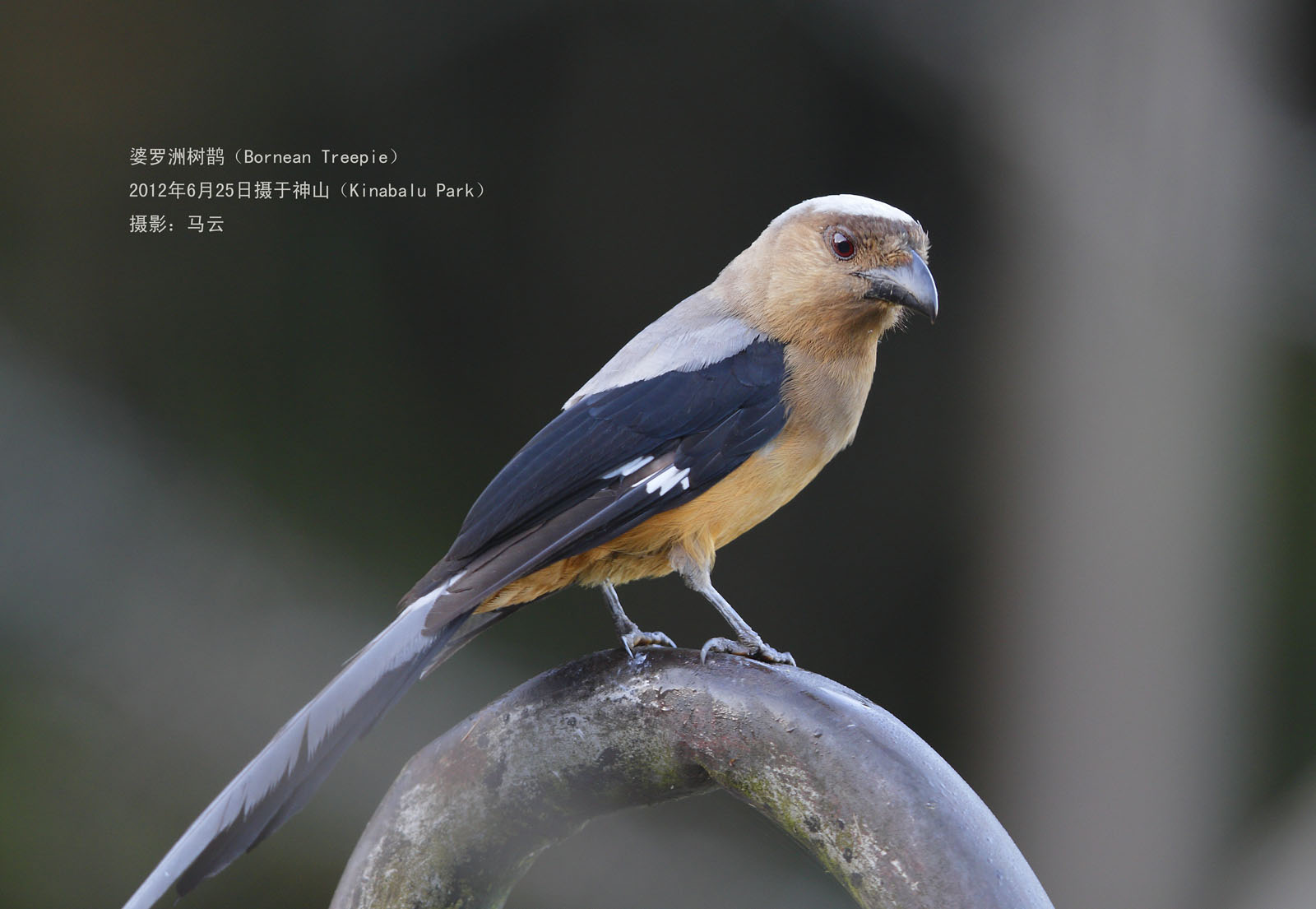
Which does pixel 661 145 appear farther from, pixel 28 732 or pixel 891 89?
pixel 28 732

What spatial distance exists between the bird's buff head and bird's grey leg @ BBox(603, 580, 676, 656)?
16.9 inches

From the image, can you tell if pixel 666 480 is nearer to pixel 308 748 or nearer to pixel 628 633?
pixel 628 633

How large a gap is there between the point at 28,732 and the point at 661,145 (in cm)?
202

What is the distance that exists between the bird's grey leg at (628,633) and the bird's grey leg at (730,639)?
2.8 inches

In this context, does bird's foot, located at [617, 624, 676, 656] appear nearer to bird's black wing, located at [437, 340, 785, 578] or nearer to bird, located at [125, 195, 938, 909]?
bird, located at [125, 195, 938, 909]

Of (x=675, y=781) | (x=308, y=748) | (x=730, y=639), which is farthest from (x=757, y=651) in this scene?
(x=308, y=748)

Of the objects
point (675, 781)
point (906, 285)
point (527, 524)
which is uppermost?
point (906, 285)

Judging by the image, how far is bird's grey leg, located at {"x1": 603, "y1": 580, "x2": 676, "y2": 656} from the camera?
1484 millimetres

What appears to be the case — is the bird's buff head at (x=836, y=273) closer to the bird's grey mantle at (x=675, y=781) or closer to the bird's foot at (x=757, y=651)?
the bird's foot at (x=757, y=651)

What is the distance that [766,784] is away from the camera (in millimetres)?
1067

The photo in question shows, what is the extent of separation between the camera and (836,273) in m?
1.65

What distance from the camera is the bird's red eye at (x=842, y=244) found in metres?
1.65

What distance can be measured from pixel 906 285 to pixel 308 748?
94 centimetres

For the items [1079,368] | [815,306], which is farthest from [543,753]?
[1079,368]
